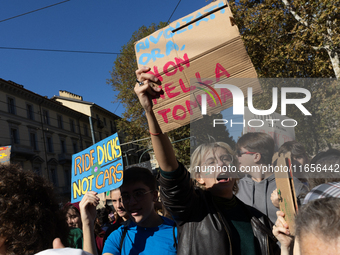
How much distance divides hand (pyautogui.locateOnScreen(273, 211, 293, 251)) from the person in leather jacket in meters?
0.12

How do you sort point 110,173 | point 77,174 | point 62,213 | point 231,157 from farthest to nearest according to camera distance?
point 77,174 < point 110,173 < point 231,157 < point 62,213

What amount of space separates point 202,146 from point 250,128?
5.94 feet

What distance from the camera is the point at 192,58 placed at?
101 inches

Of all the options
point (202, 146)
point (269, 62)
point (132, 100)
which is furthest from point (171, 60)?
point (132, 100)

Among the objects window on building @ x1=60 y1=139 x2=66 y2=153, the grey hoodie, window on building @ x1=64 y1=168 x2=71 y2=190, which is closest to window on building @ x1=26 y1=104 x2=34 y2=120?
window on building @ x1=60 y1=139 x2=66 y2=153

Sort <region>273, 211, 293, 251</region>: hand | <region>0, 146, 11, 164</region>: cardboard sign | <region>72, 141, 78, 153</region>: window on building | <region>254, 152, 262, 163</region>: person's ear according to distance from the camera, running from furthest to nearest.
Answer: <region>72, 141, 78, 153</region>: window on building
<region>0, 146, 11, 164</region>: cardboard sign
<region>254, 152, 262, 163</region>: person's ear
<region>273, 211, 293, 251</region>: hand

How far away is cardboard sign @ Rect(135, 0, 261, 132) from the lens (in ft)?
8.23

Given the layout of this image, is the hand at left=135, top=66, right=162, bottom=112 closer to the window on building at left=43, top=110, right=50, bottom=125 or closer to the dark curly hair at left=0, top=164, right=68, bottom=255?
the dark curly hair at left=0, top=164, right=68, bottom=255

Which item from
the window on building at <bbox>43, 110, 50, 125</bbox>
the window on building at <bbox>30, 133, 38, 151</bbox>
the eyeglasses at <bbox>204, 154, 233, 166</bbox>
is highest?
the window on building at <bbox>43, 110, 50, 125</bbox>

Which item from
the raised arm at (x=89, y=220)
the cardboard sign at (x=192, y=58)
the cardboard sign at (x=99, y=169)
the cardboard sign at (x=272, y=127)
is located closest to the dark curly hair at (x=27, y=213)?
the raised arm at (x=89, y=220)

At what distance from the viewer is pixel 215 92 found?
2.51 meters

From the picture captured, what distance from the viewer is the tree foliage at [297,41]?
7590 millimetres

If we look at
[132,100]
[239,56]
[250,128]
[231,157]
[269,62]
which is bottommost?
[231,157]

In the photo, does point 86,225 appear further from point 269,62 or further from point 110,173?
point 269,62
